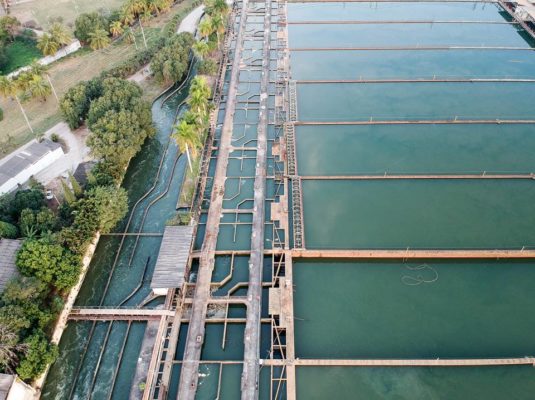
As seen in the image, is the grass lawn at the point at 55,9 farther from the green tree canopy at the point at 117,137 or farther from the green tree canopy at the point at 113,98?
the green tree canopy at the point at 117,137

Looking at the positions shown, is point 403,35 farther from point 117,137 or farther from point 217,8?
point 117,137

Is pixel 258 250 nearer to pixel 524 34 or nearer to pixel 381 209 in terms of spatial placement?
pixel 381 209

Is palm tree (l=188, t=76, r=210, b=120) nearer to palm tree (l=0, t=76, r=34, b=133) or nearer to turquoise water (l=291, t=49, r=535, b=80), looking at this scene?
turquoise water (l=291, t=49, r=535, b=80)

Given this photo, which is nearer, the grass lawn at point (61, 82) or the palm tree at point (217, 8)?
the grass lawn at point (61, 82)

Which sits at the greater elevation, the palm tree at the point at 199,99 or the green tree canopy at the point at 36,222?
the palm tree at the point at 199,99

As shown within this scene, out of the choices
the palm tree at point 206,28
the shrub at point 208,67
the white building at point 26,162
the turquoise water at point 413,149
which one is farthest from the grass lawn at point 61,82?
the turquoise water at point 413,149

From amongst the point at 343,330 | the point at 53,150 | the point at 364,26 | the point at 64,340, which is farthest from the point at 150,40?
the point at 343,330

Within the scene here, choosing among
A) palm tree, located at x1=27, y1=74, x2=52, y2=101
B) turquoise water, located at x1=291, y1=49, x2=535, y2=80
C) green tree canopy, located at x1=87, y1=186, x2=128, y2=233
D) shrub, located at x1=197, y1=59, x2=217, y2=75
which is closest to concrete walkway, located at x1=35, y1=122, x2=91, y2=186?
palm tree, located at x1=27, y1=74, x2=52, y2=101
